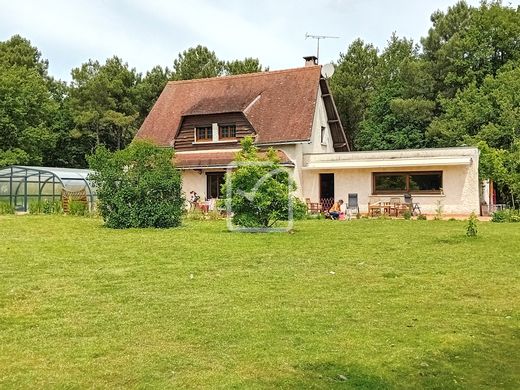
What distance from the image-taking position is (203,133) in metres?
31.4

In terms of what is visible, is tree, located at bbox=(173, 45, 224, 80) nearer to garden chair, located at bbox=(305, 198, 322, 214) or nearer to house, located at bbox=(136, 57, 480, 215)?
house, located at bbox=(136, 57, 480, 215)

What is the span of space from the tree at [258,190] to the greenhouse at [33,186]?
15053 mm

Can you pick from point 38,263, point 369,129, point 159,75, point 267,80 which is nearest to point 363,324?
point 38,263

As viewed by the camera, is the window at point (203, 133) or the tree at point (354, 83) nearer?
the window at point (203, 133)

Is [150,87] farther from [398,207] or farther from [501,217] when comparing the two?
[501,217]

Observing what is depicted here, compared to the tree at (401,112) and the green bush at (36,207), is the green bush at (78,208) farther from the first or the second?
the tree at (401,112)

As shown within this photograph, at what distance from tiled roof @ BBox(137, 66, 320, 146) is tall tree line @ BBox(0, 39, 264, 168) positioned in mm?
15941

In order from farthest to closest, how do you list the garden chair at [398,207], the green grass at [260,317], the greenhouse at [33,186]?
the greenhouse at [33,186]
the garden chair at [398,207]
the green grass at [260,317]

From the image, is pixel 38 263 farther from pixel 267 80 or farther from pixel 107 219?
pixel 267 80

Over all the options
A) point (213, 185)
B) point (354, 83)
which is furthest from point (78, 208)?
point (354, 83)

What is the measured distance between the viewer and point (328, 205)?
28797mm

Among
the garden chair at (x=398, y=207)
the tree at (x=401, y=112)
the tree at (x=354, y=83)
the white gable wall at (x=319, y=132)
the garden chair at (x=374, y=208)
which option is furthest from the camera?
the tree at (x=354, y=83)

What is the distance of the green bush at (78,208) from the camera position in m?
26.1

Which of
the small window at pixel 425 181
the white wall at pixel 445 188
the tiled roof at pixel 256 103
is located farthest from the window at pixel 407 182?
the tiled roof at pixel 256 103
